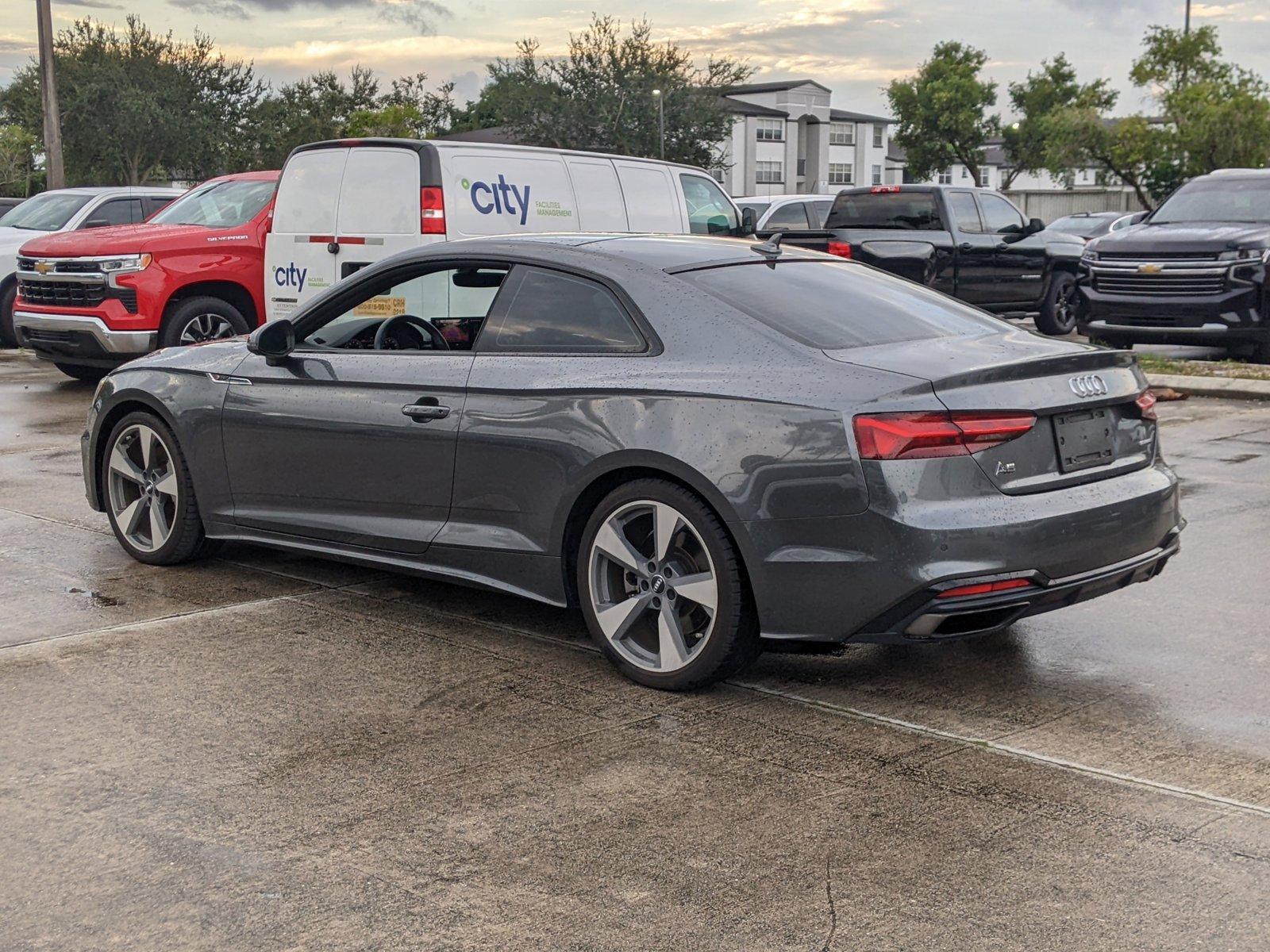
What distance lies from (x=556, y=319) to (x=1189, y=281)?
1111 cm

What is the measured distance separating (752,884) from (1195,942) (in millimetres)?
991

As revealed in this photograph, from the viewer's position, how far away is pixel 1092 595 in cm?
492

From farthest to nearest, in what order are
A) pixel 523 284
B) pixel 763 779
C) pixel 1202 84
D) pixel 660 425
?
pixel 1202 84 → pixel 523 284 → pixel 660 425 → pixel 763 779

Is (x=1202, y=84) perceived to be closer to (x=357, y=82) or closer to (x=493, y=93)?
(x=493, y=93)

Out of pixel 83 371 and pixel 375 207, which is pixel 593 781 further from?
pixel 83 371

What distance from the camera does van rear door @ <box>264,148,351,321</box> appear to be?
455 inches

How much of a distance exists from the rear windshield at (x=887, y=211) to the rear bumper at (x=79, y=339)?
8.50 m

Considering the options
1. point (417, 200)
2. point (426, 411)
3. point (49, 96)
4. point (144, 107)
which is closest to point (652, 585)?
point (426, 411)

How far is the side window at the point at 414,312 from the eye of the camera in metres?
5.80

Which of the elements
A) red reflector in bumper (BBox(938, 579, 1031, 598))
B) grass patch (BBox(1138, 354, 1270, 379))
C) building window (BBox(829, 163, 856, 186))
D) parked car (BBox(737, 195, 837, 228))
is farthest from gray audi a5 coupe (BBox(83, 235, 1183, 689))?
building window (BBox(829, 163, 856, 186))

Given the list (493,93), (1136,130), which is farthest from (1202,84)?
(493,93)

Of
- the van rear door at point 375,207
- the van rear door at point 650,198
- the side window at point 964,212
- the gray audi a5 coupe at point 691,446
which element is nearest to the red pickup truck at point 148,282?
the van rear door at point 375,207

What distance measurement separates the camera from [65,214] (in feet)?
58.3

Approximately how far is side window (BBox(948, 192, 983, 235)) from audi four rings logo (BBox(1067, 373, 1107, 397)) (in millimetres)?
13211
